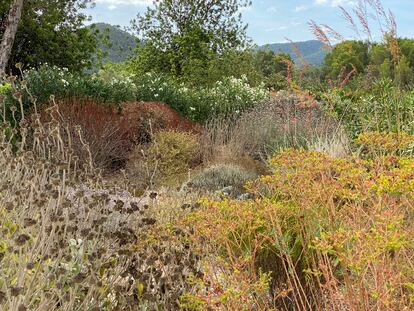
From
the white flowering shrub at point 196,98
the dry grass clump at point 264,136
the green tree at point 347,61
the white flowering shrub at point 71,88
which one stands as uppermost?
the green tree at point 347,61

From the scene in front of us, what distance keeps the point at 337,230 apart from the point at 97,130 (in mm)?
7710

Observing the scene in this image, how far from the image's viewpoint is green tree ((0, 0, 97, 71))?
2000 cm

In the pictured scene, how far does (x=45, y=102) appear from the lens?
37.8 ft

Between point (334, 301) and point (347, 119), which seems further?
point (347, 119)

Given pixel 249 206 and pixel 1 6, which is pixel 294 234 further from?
pixel 1 6

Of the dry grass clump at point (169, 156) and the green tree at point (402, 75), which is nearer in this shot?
the green tree at point (402, 75)

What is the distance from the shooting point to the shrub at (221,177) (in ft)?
29.0

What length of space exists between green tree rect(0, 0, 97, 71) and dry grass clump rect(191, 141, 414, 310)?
1724 cm

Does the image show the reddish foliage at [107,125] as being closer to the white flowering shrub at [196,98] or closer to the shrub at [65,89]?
the shrub at [65,89]

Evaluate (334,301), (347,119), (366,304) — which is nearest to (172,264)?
(334,301)

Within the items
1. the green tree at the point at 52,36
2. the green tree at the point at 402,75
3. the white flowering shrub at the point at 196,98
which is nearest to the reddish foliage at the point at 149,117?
the white flowering shrub at the point at 196,98

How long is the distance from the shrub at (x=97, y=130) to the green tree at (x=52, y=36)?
9.80 metres

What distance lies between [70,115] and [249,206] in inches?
281

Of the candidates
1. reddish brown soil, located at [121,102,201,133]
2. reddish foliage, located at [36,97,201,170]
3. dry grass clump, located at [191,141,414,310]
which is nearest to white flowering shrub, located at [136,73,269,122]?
reddish brown soil, located at [121,102,201,133]
